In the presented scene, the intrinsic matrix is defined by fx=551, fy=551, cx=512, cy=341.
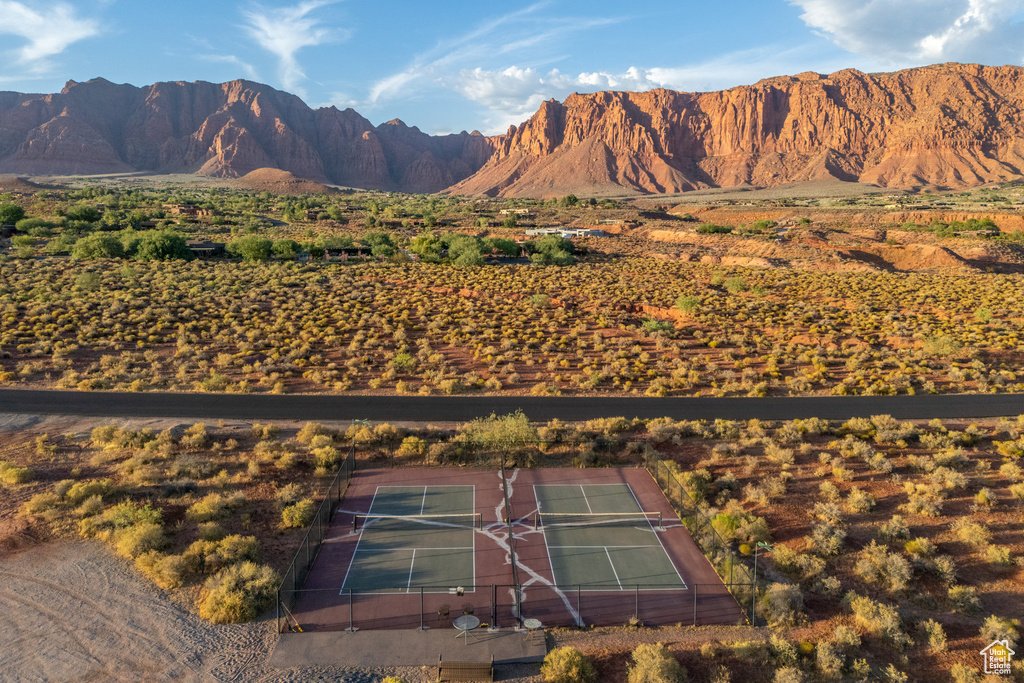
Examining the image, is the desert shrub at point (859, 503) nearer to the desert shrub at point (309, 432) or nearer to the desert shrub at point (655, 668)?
the desert shrub at point (655, 668)

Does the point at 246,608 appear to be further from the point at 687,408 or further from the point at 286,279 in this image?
the point at 286,279

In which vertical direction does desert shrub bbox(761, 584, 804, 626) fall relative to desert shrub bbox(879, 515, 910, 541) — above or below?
below

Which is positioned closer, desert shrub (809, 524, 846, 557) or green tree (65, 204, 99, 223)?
desert shrub (809, 524, 846, 557)

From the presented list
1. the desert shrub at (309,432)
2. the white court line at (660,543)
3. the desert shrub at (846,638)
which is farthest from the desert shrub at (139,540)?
the desert shrub at (846,638)

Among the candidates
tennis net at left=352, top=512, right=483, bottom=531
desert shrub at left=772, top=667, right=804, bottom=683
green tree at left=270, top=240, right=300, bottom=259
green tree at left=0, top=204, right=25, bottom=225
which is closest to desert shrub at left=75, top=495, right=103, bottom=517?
tennis net at left=352, top=512, right=483, bottom=531

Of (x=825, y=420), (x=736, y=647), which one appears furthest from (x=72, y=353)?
(x=825, y=420)

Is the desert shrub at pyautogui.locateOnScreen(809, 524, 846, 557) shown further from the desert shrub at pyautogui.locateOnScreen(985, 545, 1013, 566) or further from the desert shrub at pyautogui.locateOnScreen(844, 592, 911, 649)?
the desert shrub at pyautogui.locateOnScreen(985, 545, 1013, 566)
